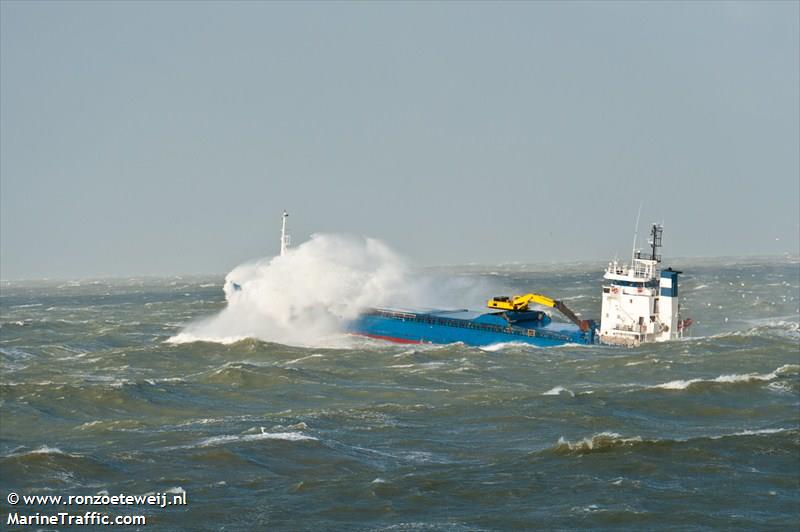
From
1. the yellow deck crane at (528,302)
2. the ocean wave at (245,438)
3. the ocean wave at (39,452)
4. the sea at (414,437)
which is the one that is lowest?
the sea at (414,437)

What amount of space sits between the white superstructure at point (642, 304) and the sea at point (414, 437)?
17.5 feet

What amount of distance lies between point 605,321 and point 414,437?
132 ft

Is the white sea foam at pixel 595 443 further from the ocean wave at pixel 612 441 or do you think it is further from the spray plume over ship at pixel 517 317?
the spray plume over ship at pixel 517 317

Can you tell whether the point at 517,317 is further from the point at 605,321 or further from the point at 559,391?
the point at 559,391

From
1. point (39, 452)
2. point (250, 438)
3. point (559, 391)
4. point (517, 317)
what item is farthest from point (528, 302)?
point (39, 452)

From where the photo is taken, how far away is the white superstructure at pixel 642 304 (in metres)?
73.6

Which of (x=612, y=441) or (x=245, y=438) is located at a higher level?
(x=245, y=438)

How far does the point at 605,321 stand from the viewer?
75.4 meters

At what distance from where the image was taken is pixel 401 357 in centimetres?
6419

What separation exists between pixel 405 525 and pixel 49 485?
11.1 m

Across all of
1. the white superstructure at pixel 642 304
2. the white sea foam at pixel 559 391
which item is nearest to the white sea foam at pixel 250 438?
the white sea foam at pixel 559 391

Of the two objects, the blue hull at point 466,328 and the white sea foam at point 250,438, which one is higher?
the blue hull at point 466,328

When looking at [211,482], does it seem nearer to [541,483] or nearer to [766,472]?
[541,483]

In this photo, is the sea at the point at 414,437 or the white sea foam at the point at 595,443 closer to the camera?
the sea at the point at 414,437
